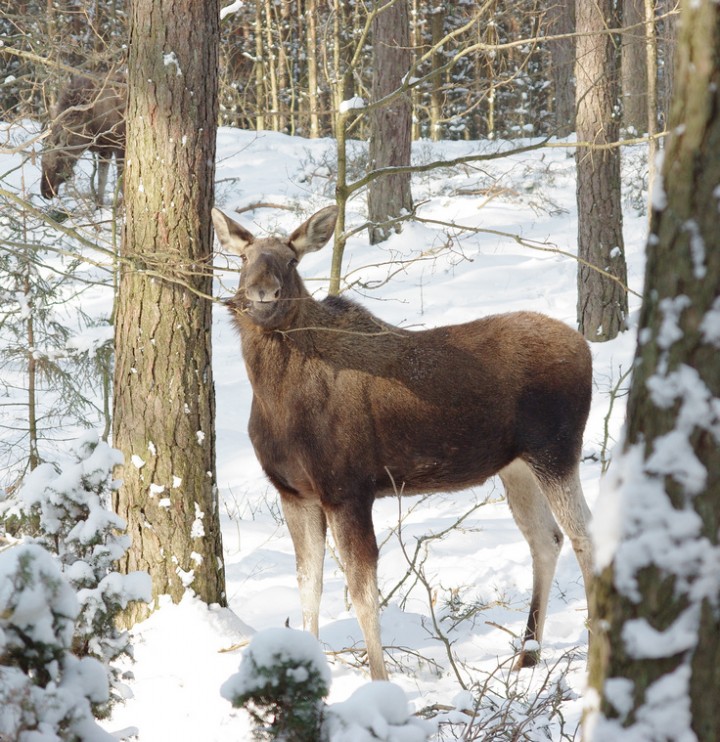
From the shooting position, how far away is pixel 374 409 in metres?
5.77

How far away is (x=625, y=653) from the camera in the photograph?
6.83 feet

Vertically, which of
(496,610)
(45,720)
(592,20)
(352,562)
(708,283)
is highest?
(592,20)

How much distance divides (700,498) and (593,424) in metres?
9.17

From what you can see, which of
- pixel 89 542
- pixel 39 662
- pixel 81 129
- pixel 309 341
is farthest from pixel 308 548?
pixel 81 129

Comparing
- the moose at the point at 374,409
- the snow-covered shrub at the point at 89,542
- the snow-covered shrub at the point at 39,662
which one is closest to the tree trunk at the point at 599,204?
the moose at the point at 374,409

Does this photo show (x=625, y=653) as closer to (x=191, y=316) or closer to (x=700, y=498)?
(x=700, y=498)

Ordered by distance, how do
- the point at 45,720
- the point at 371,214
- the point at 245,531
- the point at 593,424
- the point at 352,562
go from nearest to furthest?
the point at 45,720, the point at 352,562, the point at 245,531, the point at 593,424, the point at 371,214

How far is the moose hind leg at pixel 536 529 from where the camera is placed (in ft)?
20.6

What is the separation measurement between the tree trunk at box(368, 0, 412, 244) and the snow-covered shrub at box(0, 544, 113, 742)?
44.8ft

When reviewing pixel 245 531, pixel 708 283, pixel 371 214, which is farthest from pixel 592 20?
pixel 708 283

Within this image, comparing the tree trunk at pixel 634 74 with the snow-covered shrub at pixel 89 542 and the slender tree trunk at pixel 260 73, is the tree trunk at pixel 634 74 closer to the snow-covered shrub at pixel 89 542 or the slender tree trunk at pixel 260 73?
the slender tree trunk at pixel 260 73

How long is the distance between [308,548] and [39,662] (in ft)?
12.3

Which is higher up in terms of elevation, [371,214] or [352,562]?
[371,214]

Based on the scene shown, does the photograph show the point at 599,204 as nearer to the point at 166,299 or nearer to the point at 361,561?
the point at 166,299
